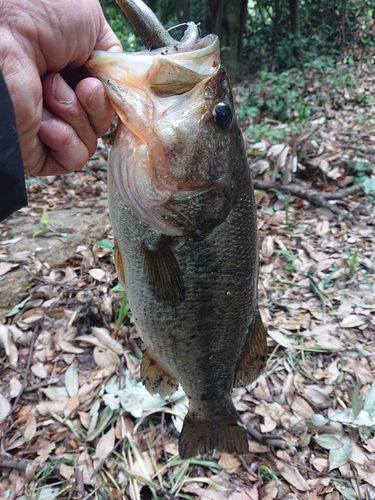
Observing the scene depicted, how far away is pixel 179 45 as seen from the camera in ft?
4.23

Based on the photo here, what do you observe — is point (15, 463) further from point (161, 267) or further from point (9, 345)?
point (161, 267)

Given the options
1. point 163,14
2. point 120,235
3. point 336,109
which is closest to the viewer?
point 120,235

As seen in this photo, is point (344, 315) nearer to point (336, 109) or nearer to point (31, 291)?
point (31, 291)

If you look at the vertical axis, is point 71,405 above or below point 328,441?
above

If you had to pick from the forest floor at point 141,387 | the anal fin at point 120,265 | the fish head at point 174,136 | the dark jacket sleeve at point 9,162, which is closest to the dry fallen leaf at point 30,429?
the forest floor at point 141,387

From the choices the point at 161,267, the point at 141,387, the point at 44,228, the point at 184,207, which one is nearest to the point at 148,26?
the point at 184,207

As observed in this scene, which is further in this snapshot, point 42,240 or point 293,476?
point 42,240

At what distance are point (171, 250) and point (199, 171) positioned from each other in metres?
0.31

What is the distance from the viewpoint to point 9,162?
49.8 inches

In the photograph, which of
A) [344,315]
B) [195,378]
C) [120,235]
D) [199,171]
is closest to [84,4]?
[199,171]

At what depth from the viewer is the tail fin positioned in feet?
6.47

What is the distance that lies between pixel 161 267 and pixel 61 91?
0.75 metres

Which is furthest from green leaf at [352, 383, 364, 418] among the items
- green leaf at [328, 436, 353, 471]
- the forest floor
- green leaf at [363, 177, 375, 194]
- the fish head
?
green leaf at [363, 177, 375, 194]

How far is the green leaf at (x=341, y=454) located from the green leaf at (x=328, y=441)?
0.06 ft
